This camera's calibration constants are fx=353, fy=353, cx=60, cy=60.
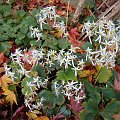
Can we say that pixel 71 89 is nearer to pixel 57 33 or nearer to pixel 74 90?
pixel 74 90

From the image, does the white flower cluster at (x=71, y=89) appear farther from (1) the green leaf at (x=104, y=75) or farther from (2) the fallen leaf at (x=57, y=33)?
(2) the fallen leaf at (x=57, y=33)

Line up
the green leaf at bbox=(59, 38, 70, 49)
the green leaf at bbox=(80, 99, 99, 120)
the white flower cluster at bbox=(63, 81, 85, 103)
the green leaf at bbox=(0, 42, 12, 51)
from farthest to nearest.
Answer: the green leaf at bbox=(0, 42, 12, 51) < the green leaf at bbox=(59, 38, 70, 49) < the white flower cluster at bbox=(63, 81, 85, 103) < the green leaf at bbox=(80, 99, 99, 120)

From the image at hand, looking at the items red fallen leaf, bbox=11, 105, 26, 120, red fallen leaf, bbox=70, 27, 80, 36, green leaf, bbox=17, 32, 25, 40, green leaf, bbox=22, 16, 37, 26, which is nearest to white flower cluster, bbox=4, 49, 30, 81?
red fallen leaf, bbox=11, 105, 26, 120

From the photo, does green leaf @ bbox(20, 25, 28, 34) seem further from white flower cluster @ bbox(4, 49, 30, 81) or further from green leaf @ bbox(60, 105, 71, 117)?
green leaf @ bbox(60, 105, 71, 117)

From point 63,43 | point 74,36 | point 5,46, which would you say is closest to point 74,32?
point 74,36

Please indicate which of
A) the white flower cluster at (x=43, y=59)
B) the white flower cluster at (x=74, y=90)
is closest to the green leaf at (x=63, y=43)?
the white flower cluster at (x=43, y=59)
